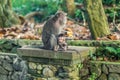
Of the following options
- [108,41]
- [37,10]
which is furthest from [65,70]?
[37,10]

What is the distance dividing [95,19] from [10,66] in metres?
2.22

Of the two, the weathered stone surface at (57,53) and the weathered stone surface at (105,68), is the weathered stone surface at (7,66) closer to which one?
the weathered stone surface at (57,53)

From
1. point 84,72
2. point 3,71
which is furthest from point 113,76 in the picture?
point 3,71

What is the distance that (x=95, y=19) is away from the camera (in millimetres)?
8078

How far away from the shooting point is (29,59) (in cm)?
651

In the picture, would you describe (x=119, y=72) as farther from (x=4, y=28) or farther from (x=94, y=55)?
(x=4, y=28)

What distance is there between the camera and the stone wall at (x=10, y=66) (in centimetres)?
769

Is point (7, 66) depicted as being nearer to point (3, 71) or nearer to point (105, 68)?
point (3, 71)

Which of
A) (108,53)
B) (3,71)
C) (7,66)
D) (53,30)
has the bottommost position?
(3,71)

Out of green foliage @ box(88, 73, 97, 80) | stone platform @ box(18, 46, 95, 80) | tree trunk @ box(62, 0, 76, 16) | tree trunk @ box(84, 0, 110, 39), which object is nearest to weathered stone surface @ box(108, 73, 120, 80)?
green foliage @ box(88, 73, 97, 80)

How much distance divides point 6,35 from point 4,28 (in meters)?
0.80

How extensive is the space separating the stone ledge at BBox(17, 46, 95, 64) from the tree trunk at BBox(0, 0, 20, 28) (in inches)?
156

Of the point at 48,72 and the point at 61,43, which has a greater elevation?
the point at 61,43

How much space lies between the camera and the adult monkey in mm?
6223
